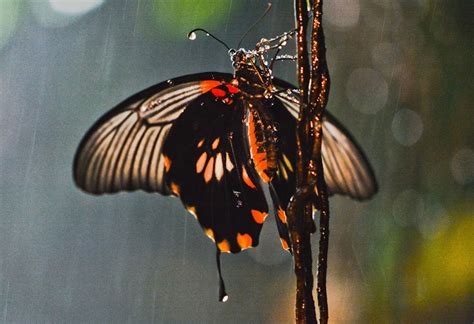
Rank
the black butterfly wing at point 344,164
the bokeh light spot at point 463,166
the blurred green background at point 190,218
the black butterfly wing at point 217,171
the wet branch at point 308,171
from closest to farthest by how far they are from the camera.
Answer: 1. the wet branch at point 308,171
2. the black butterfly wing at point 217,171
3. the black butterfly wing at point 344,164
4. the blurred green background at point 190,218
5. the bokeh light spot at point 463,166

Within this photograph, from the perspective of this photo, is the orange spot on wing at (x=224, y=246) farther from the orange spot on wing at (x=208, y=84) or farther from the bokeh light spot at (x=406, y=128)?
the bokeh light spot at (x=406, y=128)

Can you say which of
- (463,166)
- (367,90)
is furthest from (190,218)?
(463,166)

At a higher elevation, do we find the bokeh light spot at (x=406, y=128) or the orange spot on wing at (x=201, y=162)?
the bokeh light spot at (x=406, y=128)

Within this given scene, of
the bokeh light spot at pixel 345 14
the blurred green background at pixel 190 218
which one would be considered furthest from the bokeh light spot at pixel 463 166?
the bokeh light spot at pixel 345 14

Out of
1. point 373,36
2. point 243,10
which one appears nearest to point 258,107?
point 243,10

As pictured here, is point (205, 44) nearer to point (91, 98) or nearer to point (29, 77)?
point (91, 98)

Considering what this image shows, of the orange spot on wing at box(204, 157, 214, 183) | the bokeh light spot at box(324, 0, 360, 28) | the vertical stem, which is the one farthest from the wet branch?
the bokeh light spot at box(324, 0, 360, 28)

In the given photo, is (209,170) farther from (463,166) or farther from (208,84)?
(463,166)
